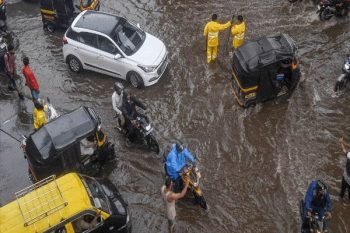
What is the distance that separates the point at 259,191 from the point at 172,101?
14.1 ft

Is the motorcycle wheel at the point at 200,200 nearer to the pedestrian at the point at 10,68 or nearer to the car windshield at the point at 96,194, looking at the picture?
the car windshield at the point at 96,194

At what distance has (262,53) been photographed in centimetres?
1257

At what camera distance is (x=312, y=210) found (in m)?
9.05

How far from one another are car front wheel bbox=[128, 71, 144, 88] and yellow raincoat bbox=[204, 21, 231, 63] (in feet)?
8.13

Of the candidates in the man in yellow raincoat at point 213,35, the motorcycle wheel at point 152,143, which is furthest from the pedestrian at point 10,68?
the man in yellow raincoat at point 213,35

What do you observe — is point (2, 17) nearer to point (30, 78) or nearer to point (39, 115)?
point (30, 78)

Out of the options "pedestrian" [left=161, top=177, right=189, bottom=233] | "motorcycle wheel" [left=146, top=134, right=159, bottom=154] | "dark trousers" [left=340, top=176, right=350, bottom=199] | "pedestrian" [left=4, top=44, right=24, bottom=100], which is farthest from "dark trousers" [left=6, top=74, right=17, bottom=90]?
"dark trousers" [left=340, top=176, right=350, bottom=199]

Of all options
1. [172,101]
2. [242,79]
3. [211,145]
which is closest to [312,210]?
[211,145]

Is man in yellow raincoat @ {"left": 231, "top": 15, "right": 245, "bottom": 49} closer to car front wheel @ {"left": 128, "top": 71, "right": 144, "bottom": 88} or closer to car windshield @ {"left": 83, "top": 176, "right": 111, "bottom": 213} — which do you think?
car front wheel @ {"left": 128, "top": 71, "right": 144, "bottom": 88}

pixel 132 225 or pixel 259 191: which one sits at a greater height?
pixel 259 191

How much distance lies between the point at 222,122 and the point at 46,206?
5656 millimetres

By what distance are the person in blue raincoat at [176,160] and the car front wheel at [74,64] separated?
662 centimetres

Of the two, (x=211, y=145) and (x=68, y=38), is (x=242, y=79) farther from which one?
(x=68, y=38)

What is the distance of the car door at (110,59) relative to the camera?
14.4 metres
